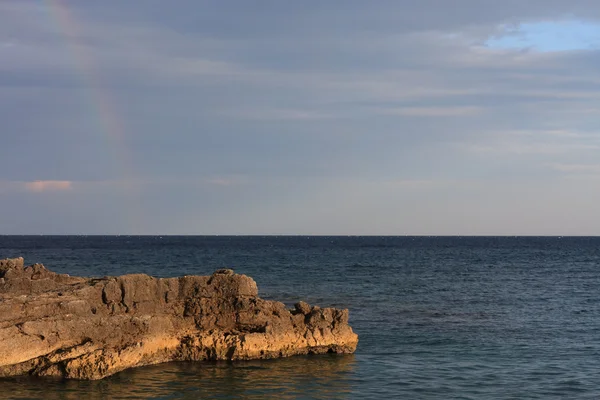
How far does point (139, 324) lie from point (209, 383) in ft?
13.1

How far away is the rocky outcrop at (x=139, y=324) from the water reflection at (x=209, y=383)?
2.05ft

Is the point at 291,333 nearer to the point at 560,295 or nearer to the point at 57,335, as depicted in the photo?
the point at 57,335

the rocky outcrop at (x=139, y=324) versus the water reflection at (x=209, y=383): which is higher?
the rocky outcrop at (x=139, y=324)

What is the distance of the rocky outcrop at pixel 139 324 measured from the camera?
2570cm

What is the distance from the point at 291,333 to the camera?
3097 cm

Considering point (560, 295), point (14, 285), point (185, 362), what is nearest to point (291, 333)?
point (185, 362)

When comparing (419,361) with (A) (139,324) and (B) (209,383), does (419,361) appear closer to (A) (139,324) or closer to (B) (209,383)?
(B) (209,383)

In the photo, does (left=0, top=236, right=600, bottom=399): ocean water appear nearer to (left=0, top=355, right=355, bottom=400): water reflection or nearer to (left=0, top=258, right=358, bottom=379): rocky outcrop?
(left=0, top=355, right=355, bottom=400): water reflection

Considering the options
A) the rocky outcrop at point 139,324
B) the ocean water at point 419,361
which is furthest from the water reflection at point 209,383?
the rocky outcrop at point 139,324

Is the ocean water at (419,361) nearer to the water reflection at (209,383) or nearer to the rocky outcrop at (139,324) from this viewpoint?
the water reflection at (209,383)

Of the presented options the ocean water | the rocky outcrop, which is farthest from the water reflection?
the rocky outcrop

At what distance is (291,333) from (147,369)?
6.62m

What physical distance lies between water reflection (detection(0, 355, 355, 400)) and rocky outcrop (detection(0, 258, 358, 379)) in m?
0.63

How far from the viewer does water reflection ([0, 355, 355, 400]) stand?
24312 millimetres
